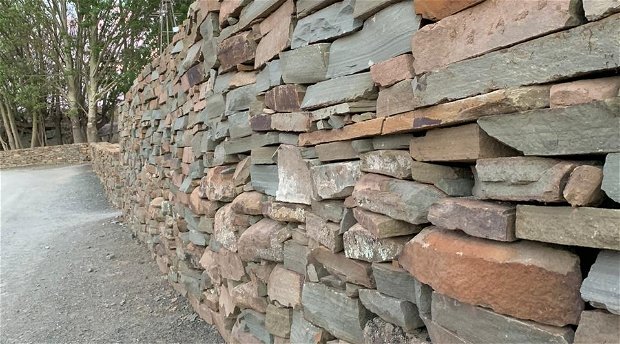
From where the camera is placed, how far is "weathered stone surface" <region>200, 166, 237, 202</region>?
125 inches

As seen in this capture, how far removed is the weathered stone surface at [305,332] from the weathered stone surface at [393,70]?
1143 mm

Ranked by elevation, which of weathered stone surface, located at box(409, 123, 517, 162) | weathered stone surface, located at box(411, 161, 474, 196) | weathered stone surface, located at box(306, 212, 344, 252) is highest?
weathered stone surface, located at box(409, 123, 517, 162)

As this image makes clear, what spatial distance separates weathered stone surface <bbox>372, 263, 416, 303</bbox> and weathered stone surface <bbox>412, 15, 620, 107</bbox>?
23.4 inches

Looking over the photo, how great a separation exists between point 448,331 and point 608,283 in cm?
53

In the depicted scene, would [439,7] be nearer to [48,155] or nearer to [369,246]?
[369,246]

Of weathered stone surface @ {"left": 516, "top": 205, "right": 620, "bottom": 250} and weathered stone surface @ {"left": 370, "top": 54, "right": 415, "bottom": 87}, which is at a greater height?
weathered stone surface @ {"left": 370, "top": 54, "right": 415, "bottom": 87}

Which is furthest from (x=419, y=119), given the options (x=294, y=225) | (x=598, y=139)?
(x=294, y=225)

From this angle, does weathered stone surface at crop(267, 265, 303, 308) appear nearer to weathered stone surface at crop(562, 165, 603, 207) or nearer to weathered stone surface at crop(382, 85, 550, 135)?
weathered stone surface at crop(382, 85, 550, 135)

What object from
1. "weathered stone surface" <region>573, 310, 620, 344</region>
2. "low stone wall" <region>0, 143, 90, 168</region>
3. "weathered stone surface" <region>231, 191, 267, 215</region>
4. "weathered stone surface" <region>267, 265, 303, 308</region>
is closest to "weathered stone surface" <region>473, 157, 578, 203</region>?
"weathered stone surface" <region>573, 310, 620, 344</region>

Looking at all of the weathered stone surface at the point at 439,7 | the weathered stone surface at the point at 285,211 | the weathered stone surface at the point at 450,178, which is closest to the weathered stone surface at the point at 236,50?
the weathered stone surface at the point at 285,211

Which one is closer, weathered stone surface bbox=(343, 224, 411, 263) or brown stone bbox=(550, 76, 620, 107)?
brown stone bbox=(550, 76, 620, 107)

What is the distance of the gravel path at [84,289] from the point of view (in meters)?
3.84

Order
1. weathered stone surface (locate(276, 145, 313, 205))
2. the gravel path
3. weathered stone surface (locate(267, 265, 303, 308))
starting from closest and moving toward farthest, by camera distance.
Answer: weathered stone surface (locate(276, 145, 313, 205)), weathered stone surface (locate(267, 265, 303, 308)), the gravel path

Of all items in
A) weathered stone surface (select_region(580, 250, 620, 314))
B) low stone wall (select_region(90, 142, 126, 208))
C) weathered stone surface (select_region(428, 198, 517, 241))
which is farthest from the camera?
low stone wall (select_region(90, 142, 126, 208))
